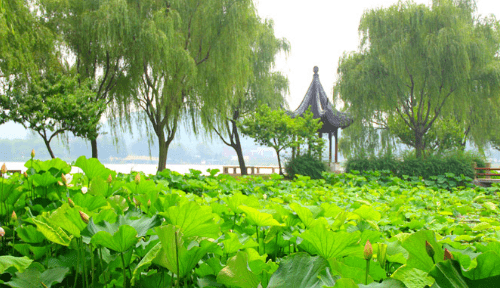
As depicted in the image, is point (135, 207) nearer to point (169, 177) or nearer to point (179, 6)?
point (169, 177)

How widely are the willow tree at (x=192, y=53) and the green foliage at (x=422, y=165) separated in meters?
4.38

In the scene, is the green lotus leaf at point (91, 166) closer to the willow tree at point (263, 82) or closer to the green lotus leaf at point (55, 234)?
the green lotus leaf at point (55, 234)

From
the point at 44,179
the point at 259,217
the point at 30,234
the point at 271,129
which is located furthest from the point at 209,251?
the point at 271,129

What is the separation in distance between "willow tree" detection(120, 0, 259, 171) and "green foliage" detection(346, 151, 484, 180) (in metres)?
4.38

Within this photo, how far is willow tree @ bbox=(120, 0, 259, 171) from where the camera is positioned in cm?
868

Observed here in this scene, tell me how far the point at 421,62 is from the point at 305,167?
4.95 metres

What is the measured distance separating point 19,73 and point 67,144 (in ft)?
7.62

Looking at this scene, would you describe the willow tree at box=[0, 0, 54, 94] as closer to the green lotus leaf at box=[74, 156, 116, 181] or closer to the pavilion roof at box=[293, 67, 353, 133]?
the green lotus leaf at box=[74, 156, 116, 181]

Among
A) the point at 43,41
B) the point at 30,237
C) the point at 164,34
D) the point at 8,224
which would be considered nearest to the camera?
the point at 30,237

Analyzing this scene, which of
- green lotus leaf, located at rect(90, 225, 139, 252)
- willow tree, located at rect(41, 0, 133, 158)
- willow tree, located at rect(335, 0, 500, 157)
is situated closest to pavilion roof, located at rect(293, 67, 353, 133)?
willow tree, located at rect(335, 0, 500, 157)

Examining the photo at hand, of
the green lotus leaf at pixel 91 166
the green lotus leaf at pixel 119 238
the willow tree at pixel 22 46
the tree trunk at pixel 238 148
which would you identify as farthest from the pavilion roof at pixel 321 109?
the green lotus leaf at pixel 119 238

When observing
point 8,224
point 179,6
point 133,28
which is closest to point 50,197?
point 8,224

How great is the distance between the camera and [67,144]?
10.2m

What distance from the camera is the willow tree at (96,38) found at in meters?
8.45
